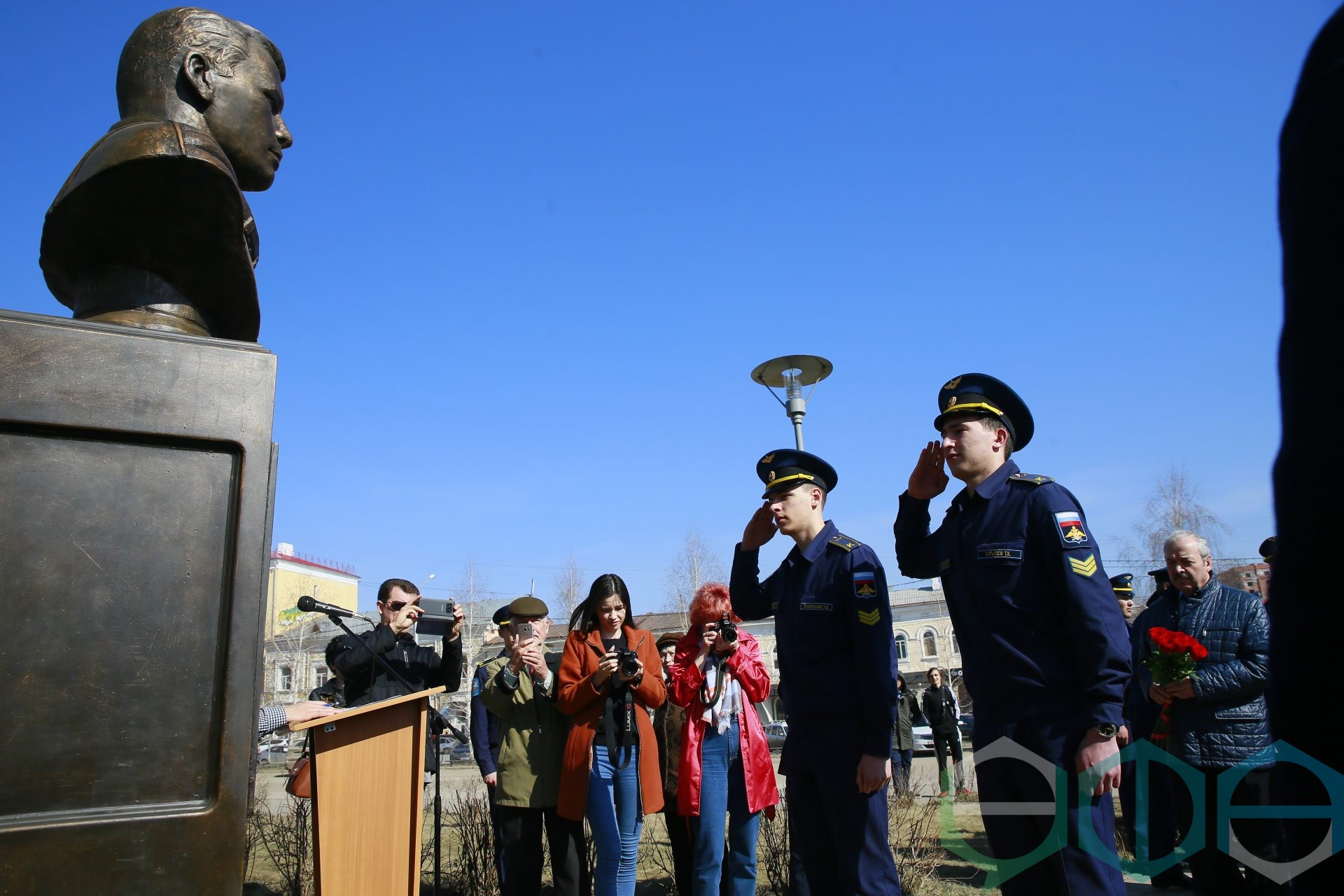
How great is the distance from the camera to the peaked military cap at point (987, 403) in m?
3.71

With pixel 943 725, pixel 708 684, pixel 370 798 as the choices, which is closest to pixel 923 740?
pixel 943 725

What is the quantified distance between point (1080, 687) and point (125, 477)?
9.48 feet

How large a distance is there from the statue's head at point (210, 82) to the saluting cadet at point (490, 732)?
11.3 ft

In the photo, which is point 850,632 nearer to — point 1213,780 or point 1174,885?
point 1213,780

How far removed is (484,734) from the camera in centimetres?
627

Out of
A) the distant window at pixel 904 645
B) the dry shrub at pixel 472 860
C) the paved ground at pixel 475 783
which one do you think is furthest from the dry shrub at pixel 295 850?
the distant window at pixel 904 645

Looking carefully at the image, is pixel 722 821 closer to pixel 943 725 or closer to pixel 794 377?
pixel 794 377

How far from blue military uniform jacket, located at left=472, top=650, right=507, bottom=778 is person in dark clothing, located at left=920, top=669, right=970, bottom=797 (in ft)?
25.0

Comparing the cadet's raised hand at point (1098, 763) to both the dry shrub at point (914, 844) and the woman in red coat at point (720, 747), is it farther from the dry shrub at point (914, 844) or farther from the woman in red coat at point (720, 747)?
the dry shrub at point (914, 844)

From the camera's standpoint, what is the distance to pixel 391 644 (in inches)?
218

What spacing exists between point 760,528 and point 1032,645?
5.93 feet

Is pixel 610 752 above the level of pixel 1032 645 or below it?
below

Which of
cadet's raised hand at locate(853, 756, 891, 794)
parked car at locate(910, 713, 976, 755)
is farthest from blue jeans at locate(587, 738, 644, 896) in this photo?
parked car at locate(910, 713, 976, 755)

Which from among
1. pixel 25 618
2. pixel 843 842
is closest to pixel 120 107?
pixel 25 618
